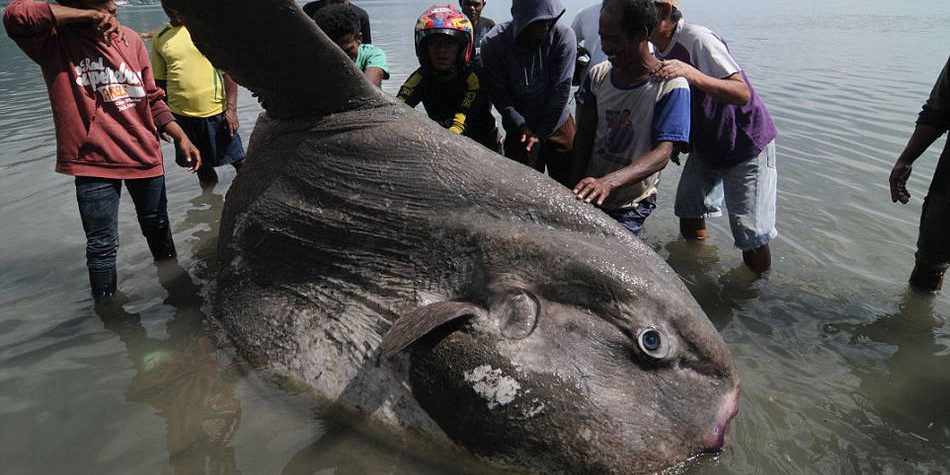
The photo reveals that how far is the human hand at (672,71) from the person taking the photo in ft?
11.1

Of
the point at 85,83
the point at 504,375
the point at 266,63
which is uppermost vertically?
the point at 266,63

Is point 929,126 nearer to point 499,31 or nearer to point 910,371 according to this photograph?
point 910,371

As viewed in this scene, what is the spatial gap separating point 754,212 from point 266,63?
359 centimetres

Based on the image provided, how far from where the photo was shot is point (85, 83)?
345cm

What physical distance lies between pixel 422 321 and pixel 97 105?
2655 mm

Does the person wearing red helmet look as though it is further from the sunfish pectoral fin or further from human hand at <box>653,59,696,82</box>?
the sunfish pectoral fin

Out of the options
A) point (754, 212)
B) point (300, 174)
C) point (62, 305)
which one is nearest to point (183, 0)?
point (300, 174)

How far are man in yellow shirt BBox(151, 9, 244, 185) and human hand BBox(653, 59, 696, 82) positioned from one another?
13.7ft

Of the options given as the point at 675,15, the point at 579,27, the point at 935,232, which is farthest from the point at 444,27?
the point at 935,232

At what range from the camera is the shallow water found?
2.72 metres

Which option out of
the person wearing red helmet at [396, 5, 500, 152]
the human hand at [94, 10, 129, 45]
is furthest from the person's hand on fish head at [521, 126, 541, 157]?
the human hand at [94, 10, 129, 45]

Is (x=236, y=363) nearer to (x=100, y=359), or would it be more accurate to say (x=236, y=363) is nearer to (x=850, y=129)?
(x=100, y=359)

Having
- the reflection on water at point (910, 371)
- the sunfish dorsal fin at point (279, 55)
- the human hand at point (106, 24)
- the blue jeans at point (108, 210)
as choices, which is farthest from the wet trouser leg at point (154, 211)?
the reflection on water at point (910, 371)

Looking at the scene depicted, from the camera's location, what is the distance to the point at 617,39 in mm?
3309
